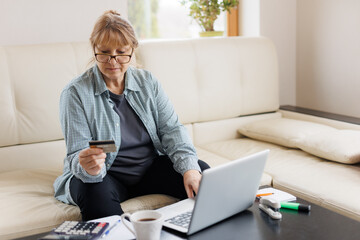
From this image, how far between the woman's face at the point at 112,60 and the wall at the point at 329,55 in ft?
5.55

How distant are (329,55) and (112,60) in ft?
6.03

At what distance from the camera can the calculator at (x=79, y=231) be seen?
4.07 feet

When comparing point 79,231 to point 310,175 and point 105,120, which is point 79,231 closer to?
point 105,120

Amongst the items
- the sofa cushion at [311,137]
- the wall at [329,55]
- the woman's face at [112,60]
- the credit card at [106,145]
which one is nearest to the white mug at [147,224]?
the credit card at [106,145]

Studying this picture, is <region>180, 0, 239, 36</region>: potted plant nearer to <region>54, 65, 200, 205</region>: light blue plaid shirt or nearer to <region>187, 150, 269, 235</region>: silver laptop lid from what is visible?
<region>54, 65, 200, 205</region>: light blue plaid shirt

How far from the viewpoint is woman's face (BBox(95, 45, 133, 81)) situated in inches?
70.3

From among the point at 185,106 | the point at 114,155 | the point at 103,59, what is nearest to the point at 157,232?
the point at 114,155

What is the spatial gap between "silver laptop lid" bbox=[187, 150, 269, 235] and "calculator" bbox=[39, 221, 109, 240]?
10.1 inches

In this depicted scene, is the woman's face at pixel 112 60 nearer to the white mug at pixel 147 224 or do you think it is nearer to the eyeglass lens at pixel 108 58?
the eyeglass lens at pixel 108 58

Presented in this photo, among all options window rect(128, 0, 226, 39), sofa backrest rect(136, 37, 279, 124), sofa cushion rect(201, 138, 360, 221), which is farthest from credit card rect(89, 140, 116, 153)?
window rect(128, 0, 226, 39)

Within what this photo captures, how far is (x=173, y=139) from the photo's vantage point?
6.43ft

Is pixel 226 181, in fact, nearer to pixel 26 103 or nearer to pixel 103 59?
pixel 103 59

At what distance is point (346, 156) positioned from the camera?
2146 millimetres

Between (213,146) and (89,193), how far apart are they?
110cm
